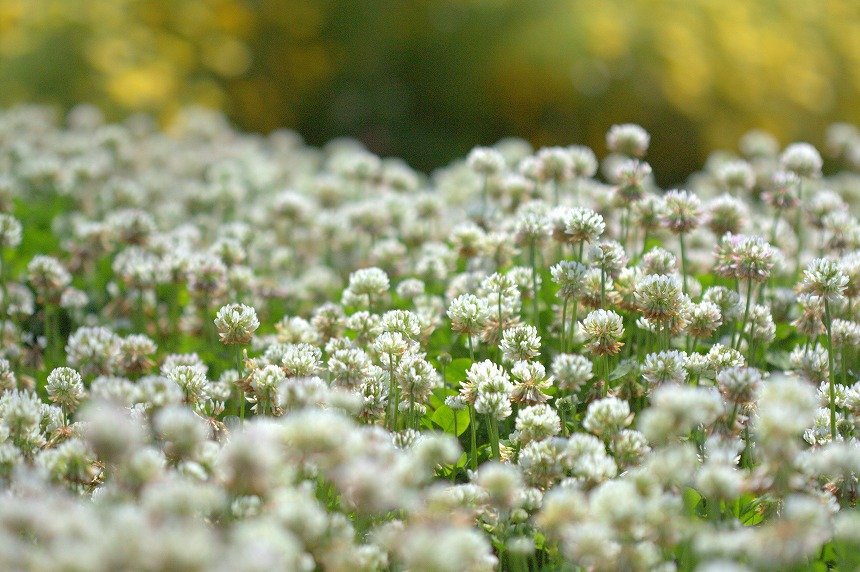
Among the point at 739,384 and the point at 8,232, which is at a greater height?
the point at 8,232

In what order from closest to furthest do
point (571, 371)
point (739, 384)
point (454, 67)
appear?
point (739, 384) → point (571, 371) → point (454, 67)

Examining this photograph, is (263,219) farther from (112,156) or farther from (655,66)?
(655,66)

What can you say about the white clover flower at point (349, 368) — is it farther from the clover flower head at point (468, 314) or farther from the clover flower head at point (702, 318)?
the clover flower head at point (702, 318)

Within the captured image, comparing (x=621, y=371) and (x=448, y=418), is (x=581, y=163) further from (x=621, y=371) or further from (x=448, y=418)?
(x=448, y=418)

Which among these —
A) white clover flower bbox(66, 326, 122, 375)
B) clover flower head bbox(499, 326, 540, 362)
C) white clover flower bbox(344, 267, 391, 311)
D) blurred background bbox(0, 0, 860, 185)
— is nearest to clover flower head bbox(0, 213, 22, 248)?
white clover flower bbox(66, 326, 122, 375)

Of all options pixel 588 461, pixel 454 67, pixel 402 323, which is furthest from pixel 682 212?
pixel 454 67

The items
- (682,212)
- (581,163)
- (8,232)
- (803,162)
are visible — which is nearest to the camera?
(682,212)

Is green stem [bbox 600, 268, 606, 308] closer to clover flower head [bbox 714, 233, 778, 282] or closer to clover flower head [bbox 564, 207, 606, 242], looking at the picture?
clover flower head [bbox 564, 207, 606, 242]
